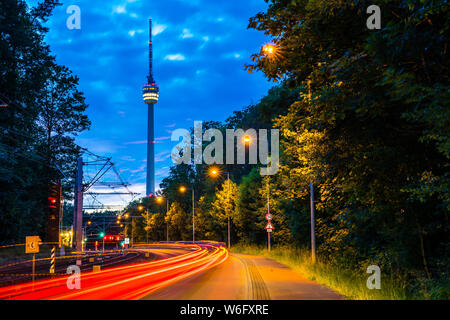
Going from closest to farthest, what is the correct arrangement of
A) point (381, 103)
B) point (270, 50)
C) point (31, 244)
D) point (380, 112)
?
point (381, 103) < point (380, 112) < point (270, 50) < point (31, 244)

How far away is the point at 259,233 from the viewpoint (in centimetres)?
4666

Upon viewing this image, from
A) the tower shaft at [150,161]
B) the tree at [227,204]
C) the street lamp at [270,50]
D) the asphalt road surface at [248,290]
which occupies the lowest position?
the asphalt road surface at [248,290]

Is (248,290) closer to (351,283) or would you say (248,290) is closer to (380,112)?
(351,283)

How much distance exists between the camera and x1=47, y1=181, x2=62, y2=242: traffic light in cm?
3022

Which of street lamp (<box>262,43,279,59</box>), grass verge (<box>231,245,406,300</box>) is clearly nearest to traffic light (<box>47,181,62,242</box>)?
grass verge (<box>231,245,406,300</box>)

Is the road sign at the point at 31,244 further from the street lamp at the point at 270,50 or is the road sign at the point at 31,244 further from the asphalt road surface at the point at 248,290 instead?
the street lamp at the point at 270,50

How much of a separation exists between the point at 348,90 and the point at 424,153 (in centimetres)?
313

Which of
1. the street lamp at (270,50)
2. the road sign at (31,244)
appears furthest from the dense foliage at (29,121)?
the street lamp at (270,50)

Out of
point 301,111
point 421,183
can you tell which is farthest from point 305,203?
point 421,183

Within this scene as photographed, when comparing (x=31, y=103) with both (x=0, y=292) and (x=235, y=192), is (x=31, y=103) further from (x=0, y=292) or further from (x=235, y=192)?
(x=0, y=292)

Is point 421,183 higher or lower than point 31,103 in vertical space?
lower

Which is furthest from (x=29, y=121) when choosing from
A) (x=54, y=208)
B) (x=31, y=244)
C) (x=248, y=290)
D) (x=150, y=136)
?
(x=150, y=136)

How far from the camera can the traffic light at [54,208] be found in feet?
99.1

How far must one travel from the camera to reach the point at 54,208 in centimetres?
3047
